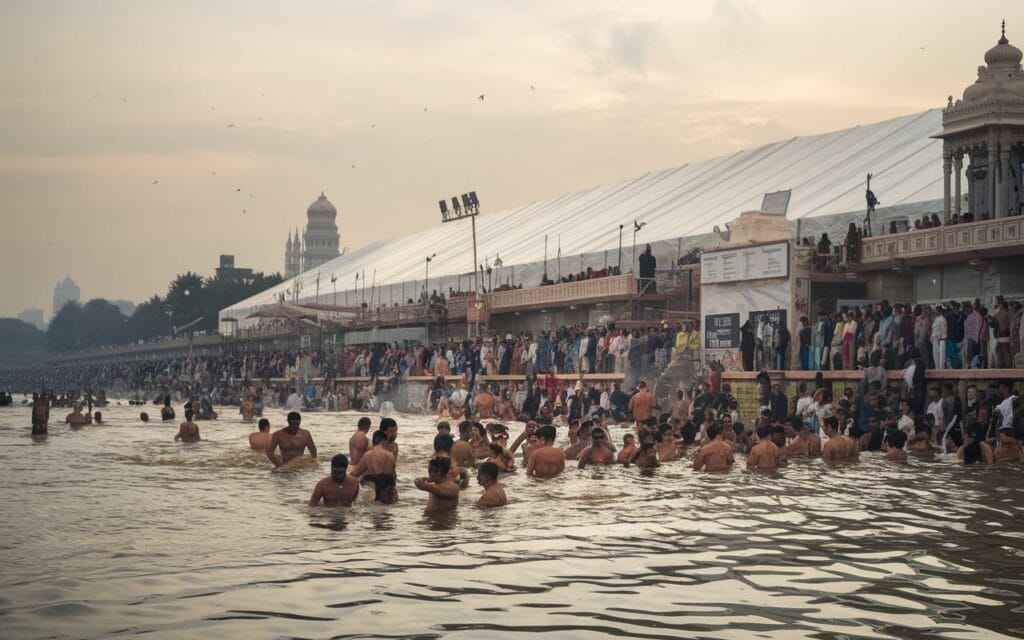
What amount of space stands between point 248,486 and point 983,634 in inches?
497

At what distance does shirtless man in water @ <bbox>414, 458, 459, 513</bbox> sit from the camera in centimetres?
1509

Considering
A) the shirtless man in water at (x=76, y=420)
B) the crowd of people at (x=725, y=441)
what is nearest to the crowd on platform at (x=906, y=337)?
the crowd of people at (x=725, y=441)

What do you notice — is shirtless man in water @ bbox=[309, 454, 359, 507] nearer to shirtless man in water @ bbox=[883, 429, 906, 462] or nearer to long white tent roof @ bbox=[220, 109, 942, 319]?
shirtless man in water @ bbox=[883, 429, 906, 462]

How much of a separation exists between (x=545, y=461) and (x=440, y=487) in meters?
4.71

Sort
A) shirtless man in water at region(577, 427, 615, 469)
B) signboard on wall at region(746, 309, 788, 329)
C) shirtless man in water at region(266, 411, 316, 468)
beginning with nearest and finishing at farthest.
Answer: shirtless man in water at region(266, 411, 316, 468) < shirtless man in water at region(577, 427, 615, 469) < signboard on wall at region(746, 309, 788, 329)

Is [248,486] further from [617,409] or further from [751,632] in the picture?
[617,409]

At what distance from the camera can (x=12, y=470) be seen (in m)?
22.5

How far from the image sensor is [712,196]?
46.1m

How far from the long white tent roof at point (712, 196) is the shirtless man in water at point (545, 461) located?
17095mm

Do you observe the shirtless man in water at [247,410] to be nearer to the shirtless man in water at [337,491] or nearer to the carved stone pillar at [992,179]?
the carved stone pillar at [992,179]

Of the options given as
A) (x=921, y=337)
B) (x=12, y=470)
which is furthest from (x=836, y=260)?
(x=12, y=470)

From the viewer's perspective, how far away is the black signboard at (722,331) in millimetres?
31578

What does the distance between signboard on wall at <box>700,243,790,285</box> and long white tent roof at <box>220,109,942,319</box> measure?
486cm

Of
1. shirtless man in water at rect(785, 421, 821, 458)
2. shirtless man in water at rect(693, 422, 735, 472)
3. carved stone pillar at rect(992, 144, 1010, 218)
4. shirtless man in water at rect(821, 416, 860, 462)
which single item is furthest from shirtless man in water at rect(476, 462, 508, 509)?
carved stone pillar at rect(992, 144, 1010, 218)
